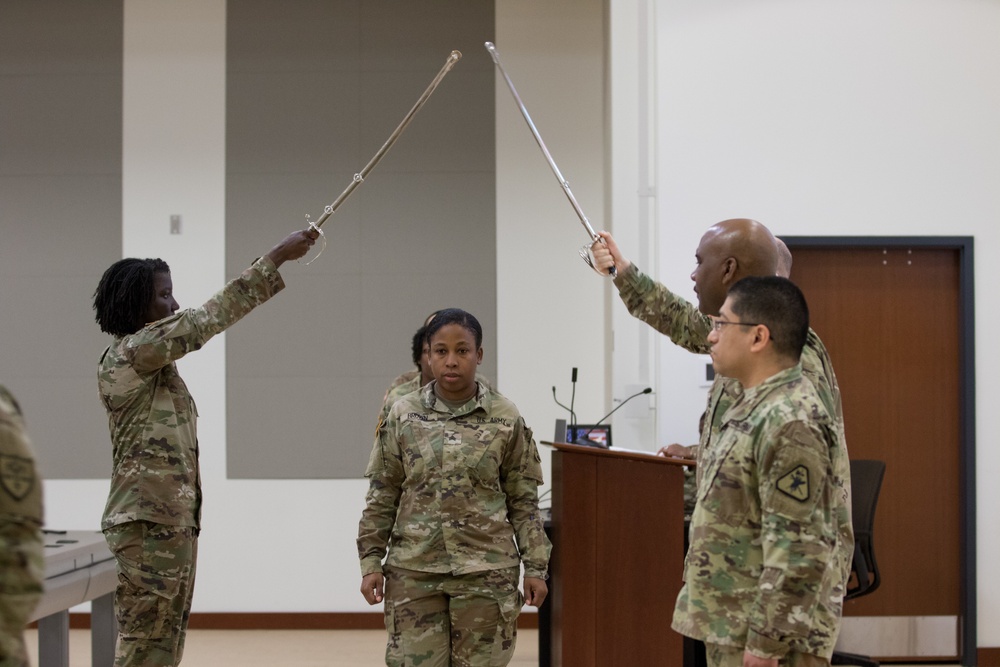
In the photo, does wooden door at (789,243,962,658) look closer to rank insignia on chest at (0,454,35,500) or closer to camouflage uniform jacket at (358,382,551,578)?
camouflage uniform jacket at (358,382,551,578)

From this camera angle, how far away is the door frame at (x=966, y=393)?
497 cm

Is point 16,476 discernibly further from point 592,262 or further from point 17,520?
point 592,262

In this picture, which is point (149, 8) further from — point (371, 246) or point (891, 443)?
point (891, 443)

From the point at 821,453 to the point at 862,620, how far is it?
11.8 feet

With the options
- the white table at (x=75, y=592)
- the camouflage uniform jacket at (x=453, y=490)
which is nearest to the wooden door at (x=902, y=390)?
the camouflage uniform jacket at (x=453, y=490)

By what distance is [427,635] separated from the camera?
9.62ft

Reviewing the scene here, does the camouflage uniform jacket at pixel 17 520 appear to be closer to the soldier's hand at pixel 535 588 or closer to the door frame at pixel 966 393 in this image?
the soldier's hand at pixel 535 588

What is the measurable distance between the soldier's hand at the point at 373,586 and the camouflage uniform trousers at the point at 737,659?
3.85ft

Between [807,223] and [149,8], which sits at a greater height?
[149,8]

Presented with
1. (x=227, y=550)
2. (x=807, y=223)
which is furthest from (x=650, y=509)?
(x=227, y=550)

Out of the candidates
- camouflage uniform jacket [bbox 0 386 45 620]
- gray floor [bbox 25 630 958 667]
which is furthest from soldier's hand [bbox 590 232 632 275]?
gray floor [bbox 25 630 958 667]

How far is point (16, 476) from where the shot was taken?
4.39ft

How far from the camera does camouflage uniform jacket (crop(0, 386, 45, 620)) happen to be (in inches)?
52.6

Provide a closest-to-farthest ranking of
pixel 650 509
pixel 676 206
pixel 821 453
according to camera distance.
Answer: pixel 821 453 < pixel 650 509 < pixel 676 206
